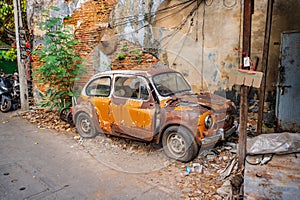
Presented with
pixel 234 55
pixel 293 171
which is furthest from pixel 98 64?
pixel 293 171

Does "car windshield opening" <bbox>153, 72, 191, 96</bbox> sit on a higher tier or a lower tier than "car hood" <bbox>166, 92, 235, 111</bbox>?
higher

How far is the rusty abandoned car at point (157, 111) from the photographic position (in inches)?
154

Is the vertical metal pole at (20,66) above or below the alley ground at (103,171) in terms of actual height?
above

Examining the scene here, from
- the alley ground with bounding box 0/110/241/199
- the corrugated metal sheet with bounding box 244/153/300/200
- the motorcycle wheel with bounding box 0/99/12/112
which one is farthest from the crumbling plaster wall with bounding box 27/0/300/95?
the motorcycle wheel with bounding box 0/99/12/112

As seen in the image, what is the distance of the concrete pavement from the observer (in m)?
3.24

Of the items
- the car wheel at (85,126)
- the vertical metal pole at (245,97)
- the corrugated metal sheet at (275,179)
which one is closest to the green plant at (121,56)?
the car wheel at (85,126)

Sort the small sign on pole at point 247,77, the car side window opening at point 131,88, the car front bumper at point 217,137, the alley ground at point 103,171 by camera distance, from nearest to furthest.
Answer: the small sign on pole at point 247,77 → the alley ground at point 103,171 → the car front bumper at point 217,137 → the car side window opening at point 131,88

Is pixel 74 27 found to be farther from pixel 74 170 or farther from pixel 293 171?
Result: pixel 293 171

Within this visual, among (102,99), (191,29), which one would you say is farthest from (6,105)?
(191,29)

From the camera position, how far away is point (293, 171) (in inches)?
112

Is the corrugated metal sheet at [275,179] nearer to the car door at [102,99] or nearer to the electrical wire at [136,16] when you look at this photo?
the car door at [102,99]

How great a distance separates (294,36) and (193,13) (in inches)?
103

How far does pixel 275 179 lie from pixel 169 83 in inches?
101

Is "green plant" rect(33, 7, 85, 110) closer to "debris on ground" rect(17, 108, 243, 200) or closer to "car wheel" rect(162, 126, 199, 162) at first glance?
"debris on ground" rect(17, 108, 243, 200)
